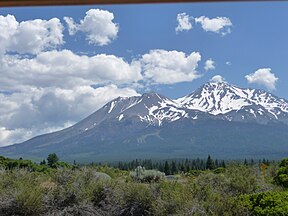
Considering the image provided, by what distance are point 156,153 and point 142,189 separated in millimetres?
149907

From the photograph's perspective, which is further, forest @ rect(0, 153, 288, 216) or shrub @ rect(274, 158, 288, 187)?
shrub @ rect(274, 158, 288, 187)

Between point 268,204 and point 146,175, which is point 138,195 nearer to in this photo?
point 268,204

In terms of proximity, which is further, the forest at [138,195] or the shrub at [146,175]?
the shrub at [146,175]

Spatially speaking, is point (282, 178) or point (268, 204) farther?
point (282, 178)

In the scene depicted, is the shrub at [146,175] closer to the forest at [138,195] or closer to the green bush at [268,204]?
the forest at [138,195]

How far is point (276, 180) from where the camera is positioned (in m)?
12.0

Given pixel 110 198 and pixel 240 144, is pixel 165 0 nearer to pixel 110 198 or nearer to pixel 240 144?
pixel 110 198

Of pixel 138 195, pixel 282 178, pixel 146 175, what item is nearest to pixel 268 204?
pixel 138 195

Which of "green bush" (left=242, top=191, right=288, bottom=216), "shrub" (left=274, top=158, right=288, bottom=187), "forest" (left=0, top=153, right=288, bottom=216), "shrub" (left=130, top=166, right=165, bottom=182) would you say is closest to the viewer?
"green bush" (left=242, top=191, right=288, bottom=216)

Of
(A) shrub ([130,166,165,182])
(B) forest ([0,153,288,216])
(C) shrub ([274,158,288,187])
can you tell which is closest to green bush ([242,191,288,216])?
(B) forest ([0,153,288,216])

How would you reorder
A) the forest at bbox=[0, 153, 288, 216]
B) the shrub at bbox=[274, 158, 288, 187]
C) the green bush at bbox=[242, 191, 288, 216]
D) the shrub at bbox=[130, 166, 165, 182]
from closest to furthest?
the green bush at bbox=[242, 191, 288, 216], the forest at bbox=[0, 153, 288, 216], the shrub at bbox=[274, 158, 288, 187], the shrub at bbox=[130, 166, 165, 182]

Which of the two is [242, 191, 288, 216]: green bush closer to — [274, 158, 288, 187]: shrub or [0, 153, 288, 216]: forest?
[0, 153, 288, 216]: forest

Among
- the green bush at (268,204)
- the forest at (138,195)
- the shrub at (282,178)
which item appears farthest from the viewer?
the shrub at (282,178)

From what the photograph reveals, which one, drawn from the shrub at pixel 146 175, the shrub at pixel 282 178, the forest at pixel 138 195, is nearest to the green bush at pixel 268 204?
the forest at pixel 138 195
